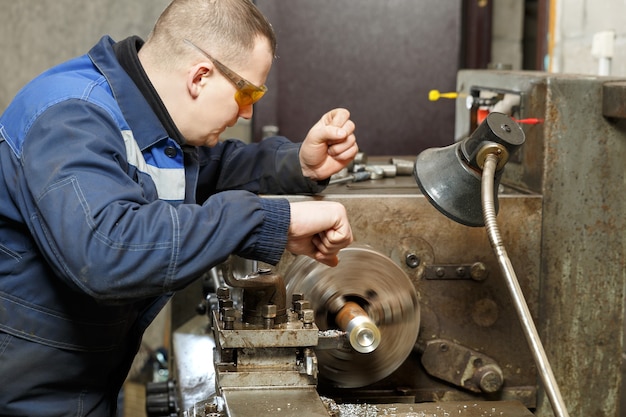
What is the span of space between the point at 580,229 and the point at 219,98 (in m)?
0.76

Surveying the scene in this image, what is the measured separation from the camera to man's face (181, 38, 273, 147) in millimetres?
1418

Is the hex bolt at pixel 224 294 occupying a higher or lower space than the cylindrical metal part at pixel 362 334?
higher

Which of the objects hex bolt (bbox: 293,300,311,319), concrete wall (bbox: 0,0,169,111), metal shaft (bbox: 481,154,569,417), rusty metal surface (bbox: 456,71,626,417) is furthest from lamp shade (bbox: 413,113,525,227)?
concrete wall (bbox: 0,0,169,111)

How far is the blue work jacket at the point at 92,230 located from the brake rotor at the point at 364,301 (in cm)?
26

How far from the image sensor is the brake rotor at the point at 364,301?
155 cm

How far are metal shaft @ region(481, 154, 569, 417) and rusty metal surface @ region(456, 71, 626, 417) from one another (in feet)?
Result: 1.72

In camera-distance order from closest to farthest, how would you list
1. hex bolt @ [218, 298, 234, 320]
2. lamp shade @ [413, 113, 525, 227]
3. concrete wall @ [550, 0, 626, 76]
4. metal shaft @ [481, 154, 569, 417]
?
metal shaft @ [481, 154, 569, 417], lamp shade @ [413, 113, 525, 227], hex bolt @ [218, 298, 234, 320], concrete wall @ [550, 0, 626, 76]

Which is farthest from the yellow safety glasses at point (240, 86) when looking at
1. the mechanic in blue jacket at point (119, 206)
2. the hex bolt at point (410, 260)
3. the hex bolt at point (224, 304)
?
the hex bolt at point (410, 260)

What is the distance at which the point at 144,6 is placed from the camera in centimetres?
372

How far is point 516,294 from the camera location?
1.15m

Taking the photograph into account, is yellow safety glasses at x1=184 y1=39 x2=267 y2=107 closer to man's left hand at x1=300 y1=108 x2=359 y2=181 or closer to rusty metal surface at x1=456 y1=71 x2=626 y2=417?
man's left hand at x1=300 y1=108 x2=359 y2=181

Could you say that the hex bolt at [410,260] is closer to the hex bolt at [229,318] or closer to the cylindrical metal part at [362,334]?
the cylindrical metal part at [362,334]

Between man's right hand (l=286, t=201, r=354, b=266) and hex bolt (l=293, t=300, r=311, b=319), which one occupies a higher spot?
man's right hand (l=286, t=201, r=354, b=266)

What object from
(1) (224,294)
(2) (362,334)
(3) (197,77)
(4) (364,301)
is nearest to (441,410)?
(2) (362,334)
